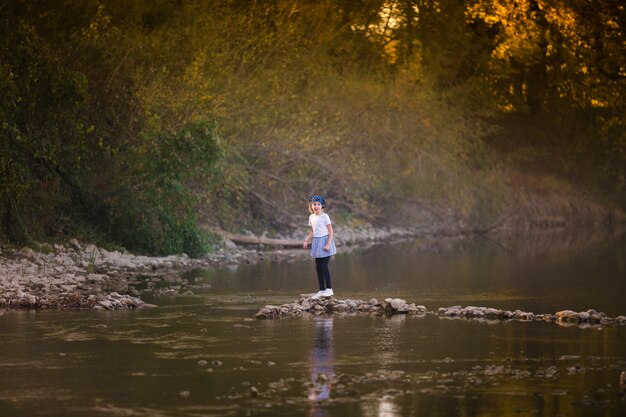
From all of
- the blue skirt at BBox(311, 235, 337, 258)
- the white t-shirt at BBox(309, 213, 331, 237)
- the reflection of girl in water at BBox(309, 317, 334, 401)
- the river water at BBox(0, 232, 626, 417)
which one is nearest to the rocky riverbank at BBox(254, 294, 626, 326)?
the river water at BBox(0, 232, 626, 417)

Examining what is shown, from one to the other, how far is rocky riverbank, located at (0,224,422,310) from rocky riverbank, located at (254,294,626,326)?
2.25 metres

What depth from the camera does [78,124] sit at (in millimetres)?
24453

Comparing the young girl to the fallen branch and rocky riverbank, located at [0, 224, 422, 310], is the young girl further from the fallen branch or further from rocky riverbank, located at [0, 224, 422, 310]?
the fallen branch

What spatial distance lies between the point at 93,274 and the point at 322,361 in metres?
10.3

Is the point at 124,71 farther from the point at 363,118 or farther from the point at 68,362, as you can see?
the point at 68,362

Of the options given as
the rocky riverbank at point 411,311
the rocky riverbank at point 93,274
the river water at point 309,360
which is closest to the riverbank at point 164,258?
the rocky riverbank at point 93,274

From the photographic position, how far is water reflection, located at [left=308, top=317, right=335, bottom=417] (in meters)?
10.7

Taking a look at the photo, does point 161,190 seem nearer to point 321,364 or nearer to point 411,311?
point 411,311

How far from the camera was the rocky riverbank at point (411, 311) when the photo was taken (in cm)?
1619

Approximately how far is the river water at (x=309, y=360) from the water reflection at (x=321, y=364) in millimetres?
20

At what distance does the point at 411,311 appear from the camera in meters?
17.1

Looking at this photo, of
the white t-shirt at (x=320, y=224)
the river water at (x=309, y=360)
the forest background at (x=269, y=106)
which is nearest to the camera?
the river water at (x=309, y=360)

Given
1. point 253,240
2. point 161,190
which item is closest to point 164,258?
point 161,190

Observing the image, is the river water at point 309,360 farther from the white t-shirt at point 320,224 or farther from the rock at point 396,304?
the white t-shirt at point 320,224
